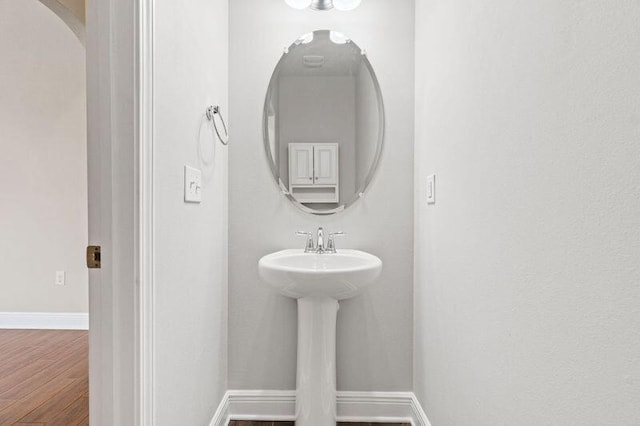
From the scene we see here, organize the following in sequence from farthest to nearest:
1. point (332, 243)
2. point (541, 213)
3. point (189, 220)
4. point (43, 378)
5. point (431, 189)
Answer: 1. point (43, 378)
2. point (332, 243)
3. point (431, 189)
4. point (189, 220)
5. point (541, 213)

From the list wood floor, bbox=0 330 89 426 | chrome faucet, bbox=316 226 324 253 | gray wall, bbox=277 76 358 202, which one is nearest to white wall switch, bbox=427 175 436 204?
gray wall, bbox=277 76 358 202

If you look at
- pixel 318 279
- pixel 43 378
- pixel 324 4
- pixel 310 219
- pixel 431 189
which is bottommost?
pixel 43 378

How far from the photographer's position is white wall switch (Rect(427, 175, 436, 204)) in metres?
1.56

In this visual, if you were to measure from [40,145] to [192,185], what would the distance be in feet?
8.69

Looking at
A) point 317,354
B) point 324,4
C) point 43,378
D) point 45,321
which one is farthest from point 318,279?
point 45,321

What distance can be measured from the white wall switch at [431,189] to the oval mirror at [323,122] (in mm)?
369

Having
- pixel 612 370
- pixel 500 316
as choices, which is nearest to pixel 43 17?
pixel 500 316

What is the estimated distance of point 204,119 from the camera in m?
1.57

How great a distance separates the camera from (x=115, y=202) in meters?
0.99

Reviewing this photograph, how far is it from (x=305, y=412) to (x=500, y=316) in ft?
3.48

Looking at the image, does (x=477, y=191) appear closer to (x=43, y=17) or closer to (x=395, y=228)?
(x=395, y=228)

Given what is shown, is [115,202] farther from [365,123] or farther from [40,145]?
[40,145]

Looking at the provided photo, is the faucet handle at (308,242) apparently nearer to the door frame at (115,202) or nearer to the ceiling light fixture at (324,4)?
the door frame at (115,202)

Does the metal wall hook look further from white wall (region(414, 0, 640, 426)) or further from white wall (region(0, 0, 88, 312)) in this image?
white wall (region(0, 0, 88, 312))
